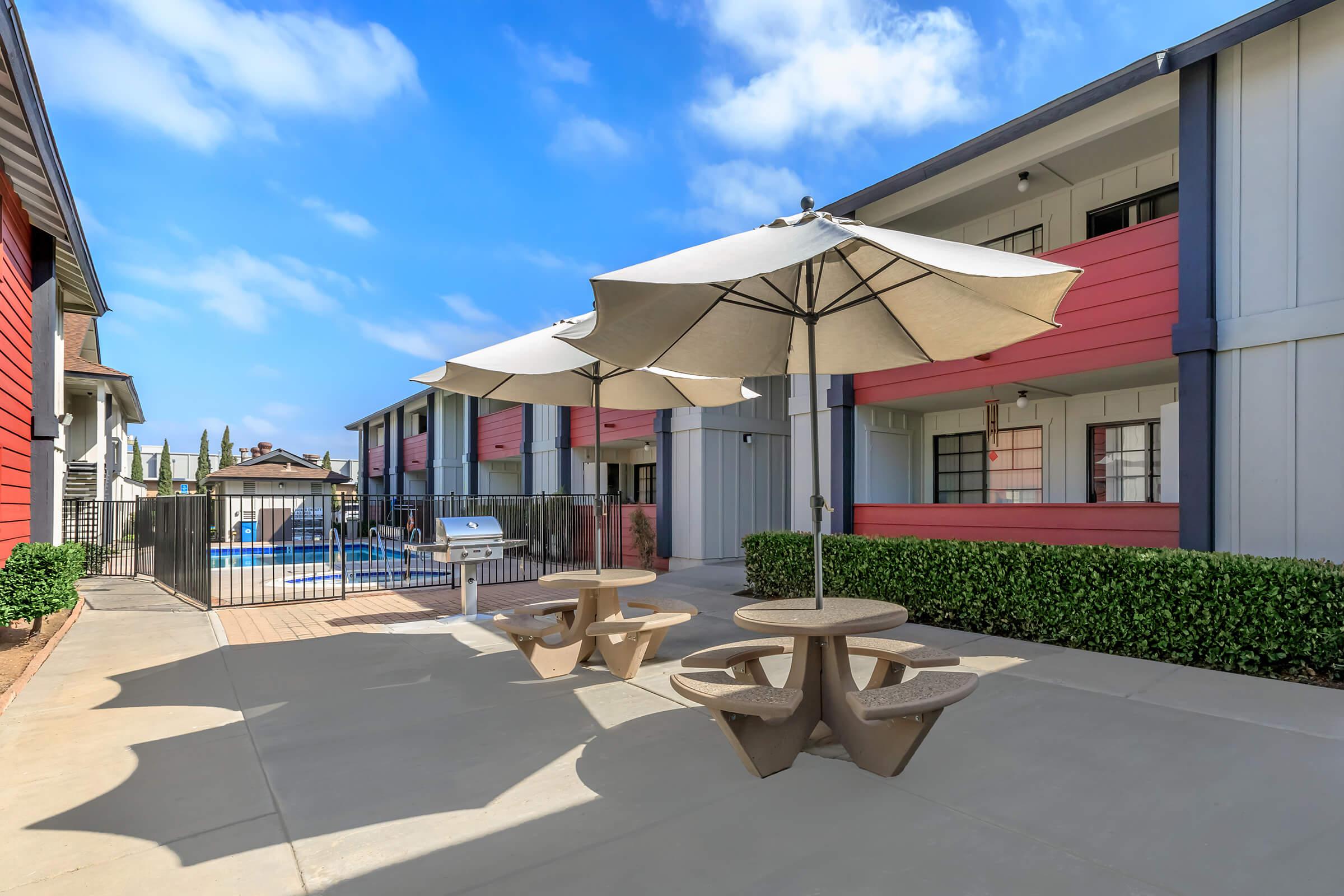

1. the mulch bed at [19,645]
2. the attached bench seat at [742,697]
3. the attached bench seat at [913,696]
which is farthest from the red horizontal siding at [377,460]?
the attached bench seat at [913,696]

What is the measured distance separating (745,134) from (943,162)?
13308 mm

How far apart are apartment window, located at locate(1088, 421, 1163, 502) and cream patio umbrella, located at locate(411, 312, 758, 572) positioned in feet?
20.5

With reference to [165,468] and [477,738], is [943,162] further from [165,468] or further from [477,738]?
[165,468]

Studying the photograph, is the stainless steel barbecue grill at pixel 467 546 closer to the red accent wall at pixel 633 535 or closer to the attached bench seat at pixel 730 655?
the attached bench seat at pixel 730 655

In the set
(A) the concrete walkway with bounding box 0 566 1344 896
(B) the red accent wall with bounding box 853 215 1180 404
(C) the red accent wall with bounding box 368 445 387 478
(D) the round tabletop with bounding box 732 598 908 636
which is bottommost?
(A) the concrete walkway with bounding box 0 566 1344 896

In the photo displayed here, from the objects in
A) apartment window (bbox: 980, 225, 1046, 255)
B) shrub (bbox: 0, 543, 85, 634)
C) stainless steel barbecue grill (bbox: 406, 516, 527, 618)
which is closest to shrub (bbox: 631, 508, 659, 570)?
stainless steel barbecue grill (bbox: 406, 516, 527, 618)

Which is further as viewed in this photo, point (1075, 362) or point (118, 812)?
point (1075, 362)

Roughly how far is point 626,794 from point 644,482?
52.2 ft

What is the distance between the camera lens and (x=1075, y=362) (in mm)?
7699

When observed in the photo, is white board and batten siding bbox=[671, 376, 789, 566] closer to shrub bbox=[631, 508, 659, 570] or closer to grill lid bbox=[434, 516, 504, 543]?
shrub bbox=[631, 508, 659, 570]

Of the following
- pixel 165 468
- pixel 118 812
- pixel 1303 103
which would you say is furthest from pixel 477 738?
pixel 165 468

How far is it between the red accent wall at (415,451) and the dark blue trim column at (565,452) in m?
9.71

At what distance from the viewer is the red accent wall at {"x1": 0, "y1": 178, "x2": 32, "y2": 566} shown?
6699 millimetres

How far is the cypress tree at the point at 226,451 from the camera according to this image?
43094 millimetres
